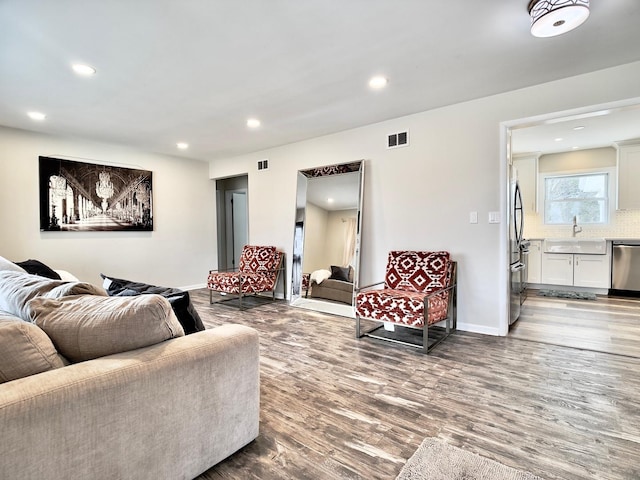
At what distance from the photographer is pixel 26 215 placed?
427 cm

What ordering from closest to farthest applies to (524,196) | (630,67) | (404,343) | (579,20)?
1. (579,20)
2. (630,67)
3. (404,343)
4. (524,196)

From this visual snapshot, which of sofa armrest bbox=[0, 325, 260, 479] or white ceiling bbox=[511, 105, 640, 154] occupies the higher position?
white ceiling bbox=[511, 105, 640, 154]

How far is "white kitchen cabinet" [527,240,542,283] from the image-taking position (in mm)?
5738

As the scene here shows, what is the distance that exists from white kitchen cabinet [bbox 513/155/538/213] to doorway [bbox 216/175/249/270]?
5348mm

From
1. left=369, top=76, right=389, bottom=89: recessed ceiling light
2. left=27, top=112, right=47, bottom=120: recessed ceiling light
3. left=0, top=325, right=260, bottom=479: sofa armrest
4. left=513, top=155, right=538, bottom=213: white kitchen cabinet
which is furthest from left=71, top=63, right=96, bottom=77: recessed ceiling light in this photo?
left=513, top=155, right=538, bottom=213: white kitchen cabinet

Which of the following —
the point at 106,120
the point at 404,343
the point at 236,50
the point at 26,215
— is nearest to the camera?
the point at 236,50

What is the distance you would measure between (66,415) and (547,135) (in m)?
5.96

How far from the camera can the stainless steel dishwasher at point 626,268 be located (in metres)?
5.03

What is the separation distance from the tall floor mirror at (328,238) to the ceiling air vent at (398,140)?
1.40 ft

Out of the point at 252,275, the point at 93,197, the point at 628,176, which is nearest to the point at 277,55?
the point at 252,275

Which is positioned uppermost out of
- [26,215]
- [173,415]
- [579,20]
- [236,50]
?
[236,50]

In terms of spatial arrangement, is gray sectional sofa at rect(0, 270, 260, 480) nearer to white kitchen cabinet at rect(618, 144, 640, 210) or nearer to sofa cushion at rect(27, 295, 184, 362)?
sofa cushion at rect(27, 295, 184, 362)

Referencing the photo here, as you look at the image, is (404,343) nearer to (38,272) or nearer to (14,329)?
(14,329)

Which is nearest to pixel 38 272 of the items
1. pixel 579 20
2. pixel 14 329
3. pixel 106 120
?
pixel 106 120
